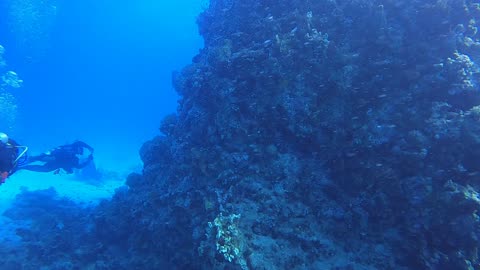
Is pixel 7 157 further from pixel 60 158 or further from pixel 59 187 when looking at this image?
pixel 59 187

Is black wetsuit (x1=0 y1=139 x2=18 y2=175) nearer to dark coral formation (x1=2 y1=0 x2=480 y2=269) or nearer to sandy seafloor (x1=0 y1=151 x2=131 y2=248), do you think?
sandy seafloor (x1=0 y1=151 x2=131 y2=248)

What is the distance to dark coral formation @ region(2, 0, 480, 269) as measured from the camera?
17.8ft

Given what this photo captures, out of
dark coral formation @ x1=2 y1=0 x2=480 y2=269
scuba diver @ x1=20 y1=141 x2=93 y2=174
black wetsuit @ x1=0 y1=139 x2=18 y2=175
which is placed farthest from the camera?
scuba diver @ x1=20 y1=141 x2=93 y2=174

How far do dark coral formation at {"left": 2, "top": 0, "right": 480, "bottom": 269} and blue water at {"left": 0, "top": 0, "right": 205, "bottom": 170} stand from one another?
3882cm

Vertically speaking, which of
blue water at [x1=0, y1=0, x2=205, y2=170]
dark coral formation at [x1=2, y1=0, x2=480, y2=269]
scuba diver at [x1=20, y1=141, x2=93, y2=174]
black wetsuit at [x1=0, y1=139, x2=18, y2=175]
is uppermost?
blue water at [x1=0, y1=0, x2=205, y2=170]

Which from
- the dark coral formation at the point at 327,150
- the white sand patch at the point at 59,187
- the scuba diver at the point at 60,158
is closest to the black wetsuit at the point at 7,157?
the dark coral formation at the point at 327,150

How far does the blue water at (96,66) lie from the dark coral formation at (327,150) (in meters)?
38.8

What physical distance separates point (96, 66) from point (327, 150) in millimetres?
122903

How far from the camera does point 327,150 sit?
6.69 meters

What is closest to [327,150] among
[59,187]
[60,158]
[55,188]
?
[60,158]

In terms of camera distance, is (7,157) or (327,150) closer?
(327,150)

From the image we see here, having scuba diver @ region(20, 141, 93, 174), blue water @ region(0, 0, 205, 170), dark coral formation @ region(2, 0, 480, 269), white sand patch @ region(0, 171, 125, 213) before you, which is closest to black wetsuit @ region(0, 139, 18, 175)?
dark coral formation @ region(2, 0, 480, 269)

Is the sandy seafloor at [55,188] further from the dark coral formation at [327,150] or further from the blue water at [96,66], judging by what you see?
the blue water at [96,66]

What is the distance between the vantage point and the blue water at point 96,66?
62844 millimetres
